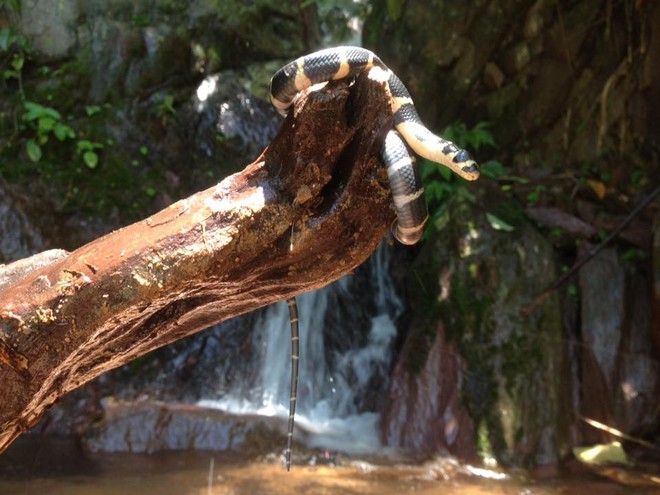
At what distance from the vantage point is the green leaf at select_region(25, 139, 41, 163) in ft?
23.8

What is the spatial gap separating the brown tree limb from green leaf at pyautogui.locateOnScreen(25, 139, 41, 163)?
5.19 metres

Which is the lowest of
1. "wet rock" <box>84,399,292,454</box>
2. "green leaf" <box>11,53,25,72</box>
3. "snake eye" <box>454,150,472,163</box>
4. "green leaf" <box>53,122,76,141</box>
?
"wet rock" <box>84,399,292,454</box>

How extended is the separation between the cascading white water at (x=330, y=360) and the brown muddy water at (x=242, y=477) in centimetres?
97

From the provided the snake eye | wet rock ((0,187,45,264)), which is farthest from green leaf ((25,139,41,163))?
the snake eye

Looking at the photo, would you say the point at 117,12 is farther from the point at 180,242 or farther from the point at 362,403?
the point at 180,242

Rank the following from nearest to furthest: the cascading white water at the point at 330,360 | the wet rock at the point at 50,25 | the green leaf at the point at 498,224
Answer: the green leaf at the point at 498,224 < the cascading white water at the point at 330,360 < the wet rock at the point at 50,25

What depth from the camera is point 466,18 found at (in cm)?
808

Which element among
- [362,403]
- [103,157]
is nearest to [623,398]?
[362,403]

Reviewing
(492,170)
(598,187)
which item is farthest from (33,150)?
(598,187)

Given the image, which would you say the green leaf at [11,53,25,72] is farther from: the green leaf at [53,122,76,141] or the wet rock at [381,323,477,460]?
the wet rock at [381,323,477,460]

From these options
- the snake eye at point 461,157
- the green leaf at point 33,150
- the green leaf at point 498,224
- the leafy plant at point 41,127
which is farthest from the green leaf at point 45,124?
the snake eye at point 461,157

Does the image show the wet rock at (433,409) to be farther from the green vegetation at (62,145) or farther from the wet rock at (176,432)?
the green vegetation at (62,145)

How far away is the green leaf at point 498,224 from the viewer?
6.47 m

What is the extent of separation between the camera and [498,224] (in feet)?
21.3
